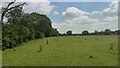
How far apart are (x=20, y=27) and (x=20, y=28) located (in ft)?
2.04

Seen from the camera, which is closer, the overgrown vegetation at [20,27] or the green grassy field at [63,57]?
the green grassy field at [63,57]

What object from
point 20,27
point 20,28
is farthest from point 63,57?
point 20,27

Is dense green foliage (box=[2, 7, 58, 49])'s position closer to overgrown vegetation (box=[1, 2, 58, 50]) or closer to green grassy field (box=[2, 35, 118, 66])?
overgrown vegetation (box=[1, 2, 58, 50])

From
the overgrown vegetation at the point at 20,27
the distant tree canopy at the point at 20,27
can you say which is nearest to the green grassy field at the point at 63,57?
the overgrown vegetation at the point at 20,27

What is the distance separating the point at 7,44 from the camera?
157 ft

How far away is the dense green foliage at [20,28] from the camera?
4662 cm

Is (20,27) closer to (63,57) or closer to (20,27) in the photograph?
(20,27)

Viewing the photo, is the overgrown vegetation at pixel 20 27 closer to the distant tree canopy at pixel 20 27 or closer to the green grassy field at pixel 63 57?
the distant tree canopy at pixel 20 27

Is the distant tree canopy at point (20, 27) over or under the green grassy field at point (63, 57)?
over

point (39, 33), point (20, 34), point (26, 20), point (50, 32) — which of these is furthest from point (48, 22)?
point (20, 34)

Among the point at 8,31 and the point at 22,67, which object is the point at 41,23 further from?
the point at 22,67

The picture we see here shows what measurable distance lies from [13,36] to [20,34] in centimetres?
699

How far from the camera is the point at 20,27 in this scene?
59.1 m

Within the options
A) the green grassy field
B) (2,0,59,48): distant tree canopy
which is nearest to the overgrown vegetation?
(2,0,59,48): distant tree canopy
